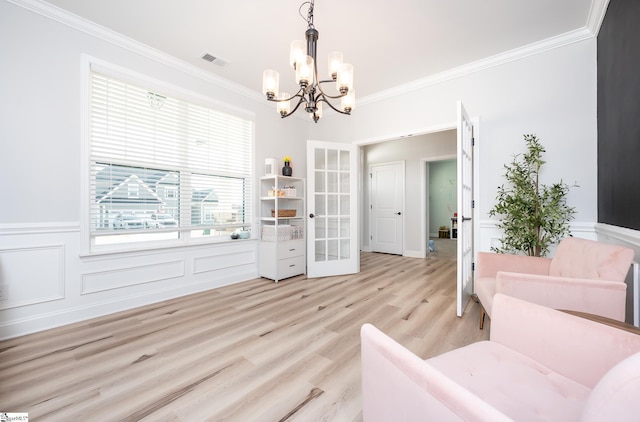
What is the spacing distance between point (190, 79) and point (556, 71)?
406 centimetres

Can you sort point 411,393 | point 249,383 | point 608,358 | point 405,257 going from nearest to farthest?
point 411,393 → point 608,358 → point 249,383 → point 405,257

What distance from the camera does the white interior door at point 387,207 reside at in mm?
5602

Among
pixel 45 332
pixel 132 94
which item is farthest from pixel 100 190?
pixel 45 332

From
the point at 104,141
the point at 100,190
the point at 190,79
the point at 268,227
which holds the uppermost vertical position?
the point at 190,79

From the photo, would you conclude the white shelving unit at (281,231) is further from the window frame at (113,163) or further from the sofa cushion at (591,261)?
the sofa cushion at (591,261)

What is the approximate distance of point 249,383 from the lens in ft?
5.00

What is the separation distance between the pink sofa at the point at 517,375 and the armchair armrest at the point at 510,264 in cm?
125

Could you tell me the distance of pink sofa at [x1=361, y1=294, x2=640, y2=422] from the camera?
507 millimetres

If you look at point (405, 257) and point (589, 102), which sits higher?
point (589, 102)

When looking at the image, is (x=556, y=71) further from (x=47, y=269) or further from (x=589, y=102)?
(x=47, y=269)

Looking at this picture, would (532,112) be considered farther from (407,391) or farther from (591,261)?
(407,391)

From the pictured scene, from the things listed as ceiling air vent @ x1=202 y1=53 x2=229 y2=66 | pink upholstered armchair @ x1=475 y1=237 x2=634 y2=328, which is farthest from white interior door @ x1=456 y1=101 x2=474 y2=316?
ceiling air vent @ x1=202 y1=53 x2=229 y2=66

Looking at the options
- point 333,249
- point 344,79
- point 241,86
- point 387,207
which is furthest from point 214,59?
point 387,207

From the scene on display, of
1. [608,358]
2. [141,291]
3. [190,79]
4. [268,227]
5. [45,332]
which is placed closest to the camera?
[608,358]
